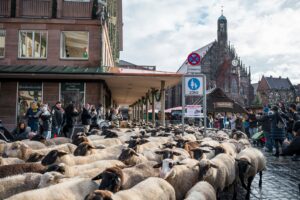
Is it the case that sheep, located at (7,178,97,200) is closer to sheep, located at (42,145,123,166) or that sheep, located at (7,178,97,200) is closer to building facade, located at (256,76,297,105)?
sheep, located at (42,145,123,166)

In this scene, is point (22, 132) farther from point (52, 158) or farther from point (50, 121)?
point (52, 158)

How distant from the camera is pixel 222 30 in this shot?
104 meters

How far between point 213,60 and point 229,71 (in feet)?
17.0

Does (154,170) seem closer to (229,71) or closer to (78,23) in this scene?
(78,23)

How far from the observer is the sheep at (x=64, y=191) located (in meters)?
4.54

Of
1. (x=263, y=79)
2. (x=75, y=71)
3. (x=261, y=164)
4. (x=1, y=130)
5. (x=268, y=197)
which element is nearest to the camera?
(x=268, y=197)

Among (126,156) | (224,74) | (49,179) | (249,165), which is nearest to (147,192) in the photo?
(49,179)

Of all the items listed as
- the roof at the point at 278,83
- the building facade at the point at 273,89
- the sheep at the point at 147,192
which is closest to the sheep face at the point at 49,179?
the sheep at the point at 147,192

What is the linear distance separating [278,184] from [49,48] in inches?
655

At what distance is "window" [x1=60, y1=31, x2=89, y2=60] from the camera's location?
71.9 ft

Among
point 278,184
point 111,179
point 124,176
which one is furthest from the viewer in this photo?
point 278,184

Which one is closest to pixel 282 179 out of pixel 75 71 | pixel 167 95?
pixel 75 71

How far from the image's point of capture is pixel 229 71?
9275 cm

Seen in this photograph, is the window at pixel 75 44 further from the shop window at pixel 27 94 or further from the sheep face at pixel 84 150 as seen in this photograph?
the sheep face at pixel 84 150
